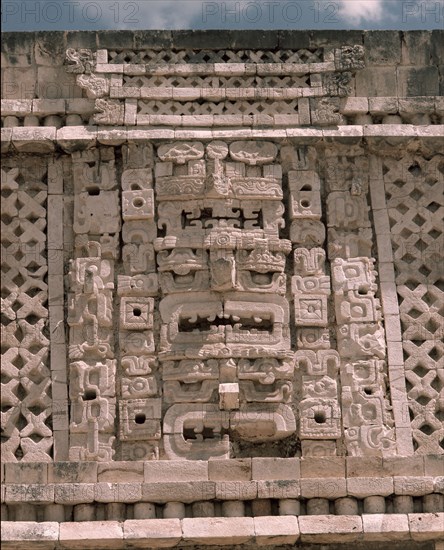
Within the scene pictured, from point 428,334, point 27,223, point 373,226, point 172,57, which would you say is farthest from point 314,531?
point 172,57

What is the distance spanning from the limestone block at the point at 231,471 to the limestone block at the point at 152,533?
467 millimetres

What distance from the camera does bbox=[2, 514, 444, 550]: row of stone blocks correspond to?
35.7 feet

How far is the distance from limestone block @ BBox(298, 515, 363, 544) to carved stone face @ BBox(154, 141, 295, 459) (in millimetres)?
822

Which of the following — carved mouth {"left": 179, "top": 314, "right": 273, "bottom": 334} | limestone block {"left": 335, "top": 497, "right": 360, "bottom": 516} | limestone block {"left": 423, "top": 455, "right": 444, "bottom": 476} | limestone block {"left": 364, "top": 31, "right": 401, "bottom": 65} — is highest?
limestone block {"left": 364, "top": 31, "right": 401, "bottom": 65}

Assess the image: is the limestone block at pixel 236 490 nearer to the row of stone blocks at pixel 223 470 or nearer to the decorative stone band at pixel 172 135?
the row of stone blocks at pixel 223 470

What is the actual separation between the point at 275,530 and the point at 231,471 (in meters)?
0.59

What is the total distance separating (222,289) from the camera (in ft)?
38.7

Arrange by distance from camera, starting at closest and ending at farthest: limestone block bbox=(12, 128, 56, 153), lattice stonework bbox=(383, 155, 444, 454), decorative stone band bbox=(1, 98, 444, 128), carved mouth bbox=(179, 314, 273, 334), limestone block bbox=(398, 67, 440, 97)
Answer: lattice stonework bbox=(383, 155, 444, 454), carved mouth bbox=(179, 314, 273, 334), limestone block bbox=(12, 128, 56, 153), decorative stone band bbox=(1, 98, 444, 128), limestone block bbox=(398, 67, 440, 97)

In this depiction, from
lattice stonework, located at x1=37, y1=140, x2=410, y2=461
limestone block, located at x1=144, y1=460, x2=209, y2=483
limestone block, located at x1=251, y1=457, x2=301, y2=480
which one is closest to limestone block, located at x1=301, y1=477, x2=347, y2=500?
limestone block, located at x1=251, y1=457, x2=301, y2=480

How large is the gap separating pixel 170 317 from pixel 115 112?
185 cm

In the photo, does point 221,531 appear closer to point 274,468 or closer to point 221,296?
point 274,468

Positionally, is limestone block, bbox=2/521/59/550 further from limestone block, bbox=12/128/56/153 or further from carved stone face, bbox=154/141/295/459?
limestone block, bbox=12/128/56/153

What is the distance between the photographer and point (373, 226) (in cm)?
1223

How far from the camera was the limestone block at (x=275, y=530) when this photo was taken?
10.9m
